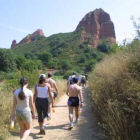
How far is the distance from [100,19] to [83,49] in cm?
5424

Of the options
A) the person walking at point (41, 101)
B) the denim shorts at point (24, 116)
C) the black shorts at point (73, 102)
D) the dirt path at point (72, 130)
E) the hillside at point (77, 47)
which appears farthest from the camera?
the hillside at point (77, 47)

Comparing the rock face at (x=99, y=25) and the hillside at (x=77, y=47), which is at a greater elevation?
the rock face at (x=99, y=25)

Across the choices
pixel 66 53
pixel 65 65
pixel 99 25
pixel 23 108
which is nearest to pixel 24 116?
pixel 23 108

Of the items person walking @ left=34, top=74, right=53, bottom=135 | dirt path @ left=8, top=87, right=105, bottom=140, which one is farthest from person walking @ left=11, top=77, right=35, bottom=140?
person walking @ left=34, top=74, right=53, bottom=135

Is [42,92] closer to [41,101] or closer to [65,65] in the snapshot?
[41,101]

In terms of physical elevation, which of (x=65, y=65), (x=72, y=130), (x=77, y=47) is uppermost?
(x=77, y=47)

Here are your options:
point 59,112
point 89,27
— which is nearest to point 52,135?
point 59,112

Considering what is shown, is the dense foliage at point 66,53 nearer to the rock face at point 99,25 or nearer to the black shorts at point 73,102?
the rock face at point 99,25

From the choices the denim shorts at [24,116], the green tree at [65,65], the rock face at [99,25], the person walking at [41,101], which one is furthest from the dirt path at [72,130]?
the rock face at [99,25]

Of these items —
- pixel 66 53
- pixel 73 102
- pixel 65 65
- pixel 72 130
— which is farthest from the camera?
pixel 66 53

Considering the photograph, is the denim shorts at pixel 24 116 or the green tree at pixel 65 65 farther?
the green tree at pixel 65 65

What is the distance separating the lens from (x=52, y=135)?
643cm

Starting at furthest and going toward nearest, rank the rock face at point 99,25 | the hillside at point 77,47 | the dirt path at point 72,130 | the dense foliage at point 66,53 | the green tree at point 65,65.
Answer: the rock face at point 99,25
the hillside at point 77,47
the dense foliage at point 66,53
the green tree at point 65,65
the dirt path at point 72,130

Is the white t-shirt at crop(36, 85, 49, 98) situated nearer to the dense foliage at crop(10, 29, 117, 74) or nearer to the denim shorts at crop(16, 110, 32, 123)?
the denim shorts at crop(16, 110, 32, 123)
